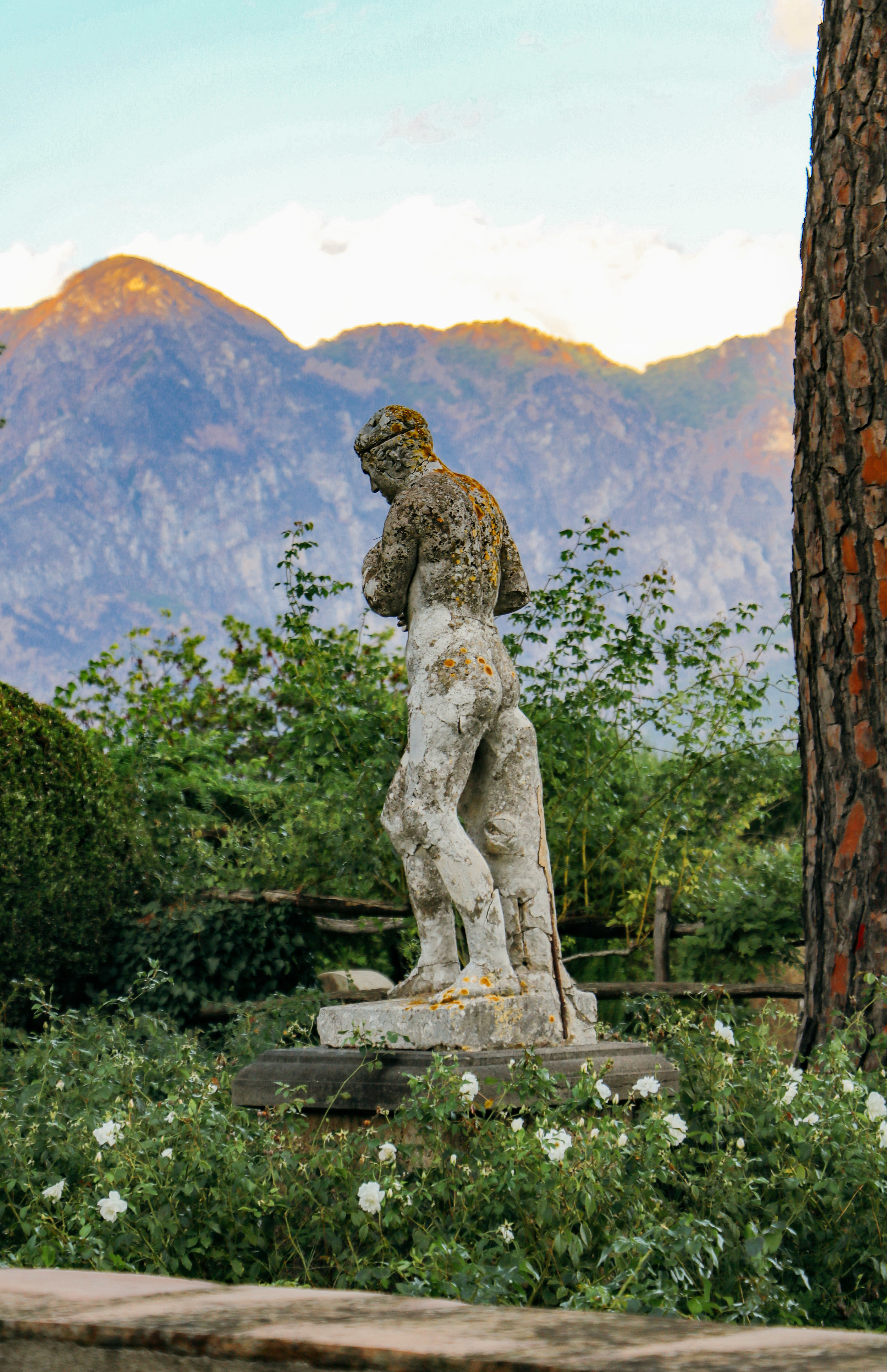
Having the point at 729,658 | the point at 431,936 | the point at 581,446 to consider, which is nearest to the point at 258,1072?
the point at 431,936

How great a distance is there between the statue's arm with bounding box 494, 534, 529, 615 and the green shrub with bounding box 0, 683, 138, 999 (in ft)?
13.0

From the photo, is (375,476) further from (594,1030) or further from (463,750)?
(594,1030)

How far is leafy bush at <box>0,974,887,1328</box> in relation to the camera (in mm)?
2555

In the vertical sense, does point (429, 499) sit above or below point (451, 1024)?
above

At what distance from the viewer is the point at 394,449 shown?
4.62 metres

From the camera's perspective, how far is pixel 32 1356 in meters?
0.93

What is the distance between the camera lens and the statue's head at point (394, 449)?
182 inches

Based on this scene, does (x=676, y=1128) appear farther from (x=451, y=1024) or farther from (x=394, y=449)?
(x=394, y=449)

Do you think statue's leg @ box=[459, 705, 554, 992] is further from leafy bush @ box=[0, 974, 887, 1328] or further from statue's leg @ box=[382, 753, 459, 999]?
leafy bush @ box=[0, 974, 887, 1328]

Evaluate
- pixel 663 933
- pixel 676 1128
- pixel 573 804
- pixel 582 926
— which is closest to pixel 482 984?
pixel 676 1128

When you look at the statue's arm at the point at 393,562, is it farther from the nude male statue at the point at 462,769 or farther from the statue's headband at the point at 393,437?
the statue's headband at the point at 393,437

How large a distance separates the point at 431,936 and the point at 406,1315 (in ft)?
11.1

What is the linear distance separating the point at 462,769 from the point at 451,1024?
896 mm

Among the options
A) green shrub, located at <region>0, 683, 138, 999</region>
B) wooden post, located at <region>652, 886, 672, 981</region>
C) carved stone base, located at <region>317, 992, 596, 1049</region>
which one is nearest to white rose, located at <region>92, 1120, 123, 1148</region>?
carved stone base, located at <region>317, 992, 596, 1049</region>
